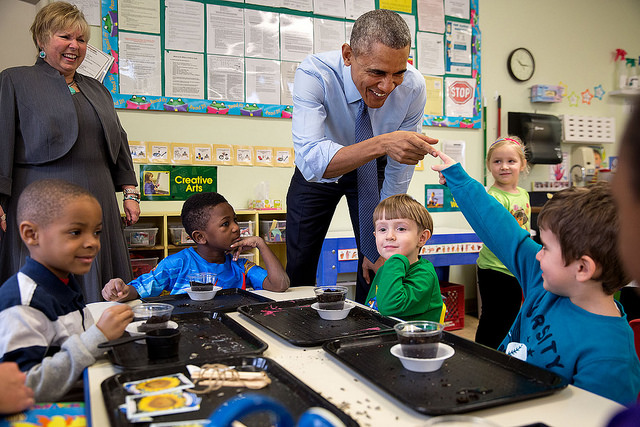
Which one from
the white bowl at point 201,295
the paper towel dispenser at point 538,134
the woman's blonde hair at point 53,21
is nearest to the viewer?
the white bowl at point 201,295

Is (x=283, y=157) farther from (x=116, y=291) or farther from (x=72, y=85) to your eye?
(x=116, y=291)

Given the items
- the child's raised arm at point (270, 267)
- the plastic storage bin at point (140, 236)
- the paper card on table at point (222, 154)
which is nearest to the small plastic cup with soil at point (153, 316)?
the child's raised arm at point (270, 267)

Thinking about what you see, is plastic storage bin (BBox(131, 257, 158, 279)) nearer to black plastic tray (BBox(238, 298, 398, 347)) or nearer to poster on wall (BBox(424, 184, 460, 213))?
black plastic tray (BBox(238, 298, 398, 347))

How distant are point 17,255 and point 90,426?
5.43 ft

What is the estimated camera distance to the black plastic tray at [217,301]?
158 centimetres

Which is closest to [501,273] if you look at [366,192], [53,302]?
[366,192]

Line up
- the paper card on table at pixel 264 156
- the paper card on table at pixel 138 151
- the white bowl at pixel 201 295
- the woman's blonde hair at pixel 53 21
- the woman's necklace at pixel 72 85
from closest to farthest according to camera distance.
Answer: the white bowl at pixel 201 295
the woman's blonde hair at pixel 53 21
the woman's necklace at pixel 72 85
the paper card on table at pixel 138 151
the paper card on table at pixel 264 156

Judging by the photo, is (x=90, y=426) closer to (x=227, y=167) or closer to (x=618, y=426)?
(x=618, y=426)

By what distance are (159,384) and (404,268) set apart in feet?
2.99

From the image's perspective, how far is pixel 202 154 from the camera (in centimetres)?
380

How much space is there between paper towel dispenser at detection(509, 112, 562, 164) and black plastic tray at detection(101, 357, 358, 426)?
4325mm

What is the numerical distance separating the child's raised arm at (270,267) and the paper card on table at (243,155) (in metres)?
1.77

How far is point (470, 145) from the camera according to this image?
15.6ft

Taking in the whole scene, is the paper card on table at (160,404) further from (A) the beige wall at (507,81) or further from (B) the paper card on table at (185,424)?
(A) the beige wall at (507,81)
